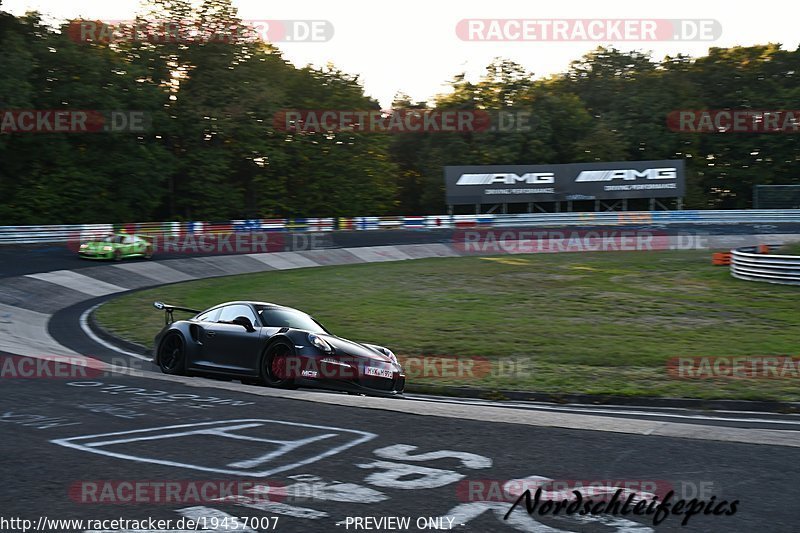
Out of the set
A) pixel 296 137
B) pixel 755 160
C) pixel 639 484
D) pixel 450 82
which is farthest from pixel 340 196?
pixel 639 484

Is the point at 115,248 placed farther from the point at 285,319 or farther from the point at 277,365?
the point at 277,365

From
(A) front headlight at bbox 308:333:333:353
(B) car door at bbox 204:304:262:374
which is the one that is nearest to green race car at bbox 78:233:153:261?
(B) car door at bbox 204:304:262:374

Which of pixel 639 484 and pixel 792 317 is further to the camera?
pixel 792 317

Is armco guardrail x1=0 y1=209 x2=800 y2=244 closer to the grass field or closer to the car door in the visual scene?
the grass field

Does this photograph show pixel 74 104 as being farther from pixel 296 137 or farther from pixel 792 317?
pixel 792 317

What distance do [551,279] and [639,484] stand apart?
73.3 feet

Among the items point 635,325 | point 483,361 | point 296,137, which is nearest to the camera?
point 483,361

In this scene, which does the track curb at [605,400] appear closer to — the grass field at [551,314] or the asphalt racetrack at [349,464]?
the grass field at [551,314]

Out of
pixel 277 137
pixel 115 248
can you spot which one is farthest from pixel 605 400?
pixel 277 137

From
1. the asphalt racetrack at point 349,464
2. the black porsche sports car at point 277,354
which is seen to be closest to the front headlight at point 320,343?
the black porsche sports car at point 277,354

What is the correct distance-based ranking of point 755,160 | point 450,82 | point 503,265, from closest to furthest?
point 503,265, point 755,160, point 450,82

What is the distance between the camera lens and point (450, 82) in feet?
217

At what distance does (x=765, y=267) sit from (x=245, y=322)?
18314mm

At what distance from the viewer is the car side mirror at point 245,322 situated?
36.9ft
